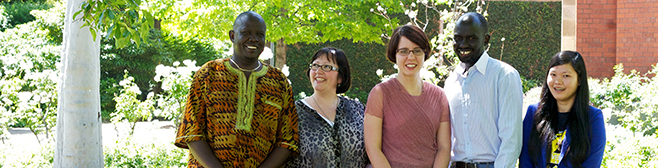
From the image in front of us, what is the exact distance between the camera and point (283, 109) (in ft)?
9.80

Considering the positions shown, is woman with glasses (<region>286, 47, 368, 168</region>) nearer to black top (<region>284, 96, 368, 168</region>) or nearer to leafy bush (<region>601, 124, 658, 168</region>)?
black top (<region>284, 96, 368, 168</region>)

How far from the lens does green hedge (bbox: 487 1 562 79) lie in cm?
1427

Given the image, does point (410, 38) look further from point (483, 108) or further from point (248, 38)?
point (248, 38)

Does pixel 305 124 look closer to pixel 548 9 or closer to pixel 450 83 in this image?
pixel 450 83

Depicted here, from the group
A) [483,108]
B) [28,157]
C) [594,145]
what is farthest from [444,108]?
[28,157]

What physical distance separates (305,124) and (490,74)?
3.55 feet

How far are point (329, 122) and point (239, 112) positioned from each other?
1.94 feet

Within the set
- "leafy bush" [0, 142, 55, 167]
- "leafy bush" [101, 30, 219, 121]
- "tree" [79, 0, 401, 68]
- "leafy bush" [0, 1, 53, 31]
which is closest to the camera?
"leafy bush" [0, 142, 55, 167]

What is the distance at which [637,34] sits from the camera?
11.2m

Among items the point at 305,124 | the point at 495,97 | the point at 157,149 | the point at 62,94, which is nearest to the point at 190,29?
the point at 157,149

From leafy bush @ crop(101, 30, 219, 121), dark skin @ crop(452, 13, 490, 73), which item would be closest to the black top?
dark skin @ crop(452, 13, 490, 73)

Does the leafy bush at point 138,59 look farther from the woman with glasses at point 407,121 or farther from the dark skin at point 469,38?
the dark skin at point 469,38

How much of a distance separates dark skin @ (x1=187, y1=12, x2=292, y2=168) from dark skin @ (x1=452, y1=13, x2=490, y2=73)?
41.8 inches

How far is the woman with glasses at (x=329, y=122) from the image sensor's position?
3.08 metres
